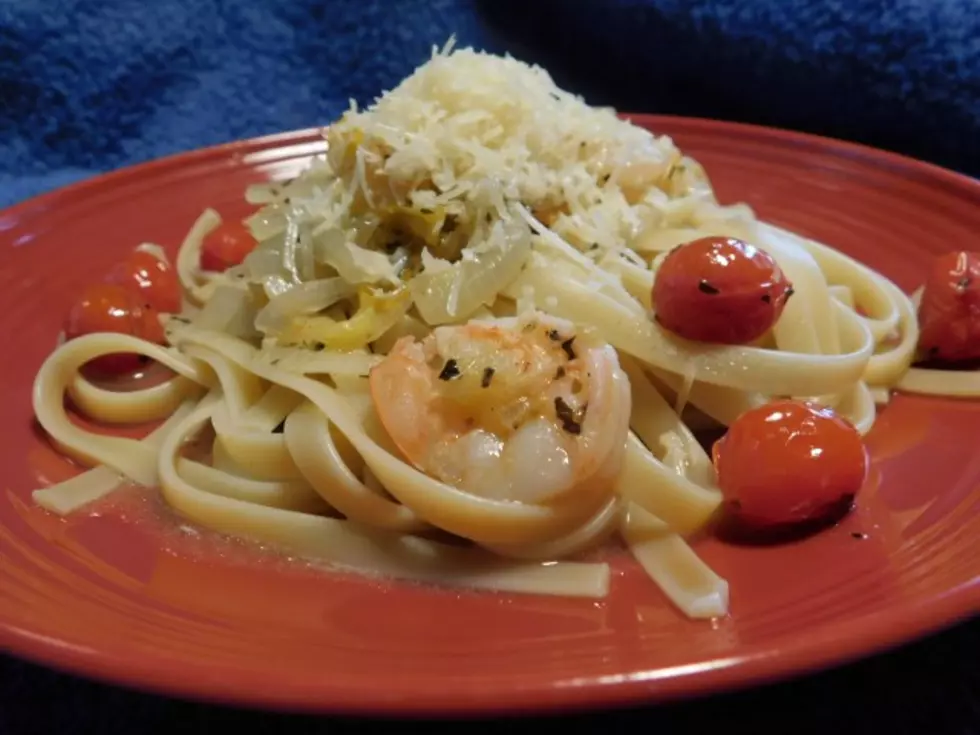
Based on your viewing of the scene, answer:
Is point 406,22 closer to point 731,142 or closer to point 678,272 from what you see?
point 731,142

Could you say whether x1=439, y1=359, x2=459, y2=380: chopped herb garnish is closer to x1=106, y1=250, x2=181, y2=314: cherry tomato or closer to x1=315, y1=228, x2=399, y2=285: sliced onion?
x1=315, y1=228, x2=399, y2=285: sliced onion

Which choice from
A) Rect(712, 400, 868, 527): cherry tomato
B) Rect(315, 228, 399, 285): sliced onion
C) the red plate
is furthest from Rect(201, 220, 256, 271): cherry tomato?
Rect(712, 400, 868, 527): cherry tomato

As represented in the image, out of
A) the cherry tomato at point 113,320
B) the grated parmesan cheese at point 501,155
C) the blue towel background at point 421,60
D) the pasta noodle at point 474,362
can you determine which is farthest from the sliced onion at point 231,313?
the blue towel background at point 421,60

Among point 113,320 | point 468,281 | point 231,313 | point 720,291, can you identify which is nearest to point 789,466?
point 720,291

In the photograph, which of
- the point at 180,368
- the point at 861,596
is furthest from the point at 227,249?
the point at 861,596

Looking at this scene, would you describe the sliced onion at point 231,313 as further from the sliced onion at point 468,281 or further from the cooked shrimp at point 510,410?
the cooked shrimp at point 510,410

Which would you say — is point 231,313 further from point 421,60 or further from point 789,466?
point 421,60
